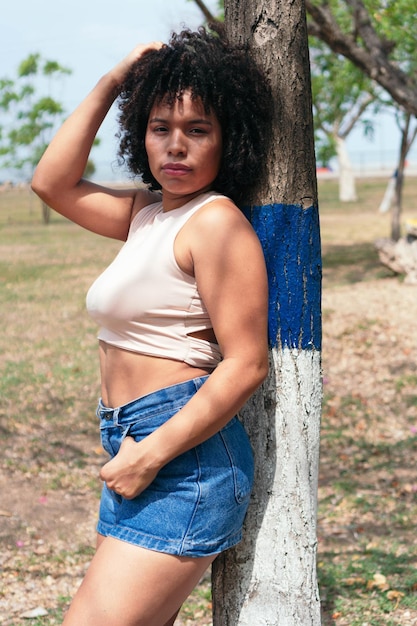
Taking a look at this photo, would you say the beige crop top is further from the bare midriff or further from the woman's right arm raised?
the woman's right arm raised

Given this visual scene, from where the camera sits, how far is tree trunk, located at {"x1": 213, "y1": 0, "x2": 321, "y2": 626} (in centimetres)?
223

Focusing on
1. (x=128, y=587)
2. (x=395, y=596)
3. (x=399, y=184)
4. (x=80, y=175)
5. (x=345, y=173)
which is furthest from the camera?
(x=345, y=173)

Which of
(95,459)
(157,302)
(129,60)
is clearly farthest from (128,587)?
(95,459)

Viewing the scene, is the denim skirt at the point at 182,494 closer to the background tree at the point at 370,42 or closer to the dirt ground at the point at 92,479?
the dirt ground at the point at 92,479

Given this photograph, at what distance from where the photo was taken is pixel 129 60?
2.21 metres

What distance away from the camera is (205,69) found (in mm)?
2020

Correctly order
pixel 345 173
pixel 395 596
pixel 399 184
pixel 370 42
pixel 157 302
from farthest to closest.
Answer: pixel 345 173, pixel 399 184, pixel 370 42, pixel 395 596, pixel 157 302

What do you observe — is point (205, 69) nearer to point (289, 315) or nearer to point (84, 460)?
point (289, 315)

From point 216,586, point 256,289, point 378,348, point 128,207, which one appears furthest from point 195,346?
point 378,348

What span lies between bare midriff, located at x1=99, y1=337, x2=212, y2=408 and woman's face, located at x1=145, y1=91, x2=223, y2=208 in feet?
1.36

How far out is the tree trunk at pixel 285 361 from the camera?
7.32ft

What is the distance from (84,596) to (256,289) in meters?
0.77

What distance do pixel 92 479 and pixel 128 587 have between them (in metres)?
3.86

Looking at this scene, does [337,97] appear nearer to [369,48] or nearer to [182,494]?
[369,48]
